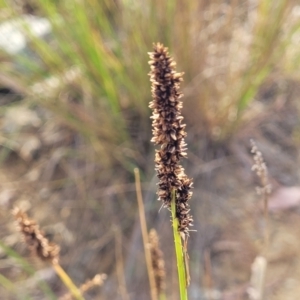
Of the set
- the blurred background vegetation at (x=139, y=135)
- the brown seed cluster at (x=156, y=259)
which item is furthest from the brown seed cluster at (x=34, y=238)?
the blurred background vegetation at (x=139, y=135)

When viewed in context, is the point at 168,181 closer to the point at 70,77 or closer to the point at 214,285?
the point at 214,285

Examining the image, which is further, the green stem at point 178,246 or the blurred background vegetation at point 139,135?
the blurred background vegetation at point 139,135

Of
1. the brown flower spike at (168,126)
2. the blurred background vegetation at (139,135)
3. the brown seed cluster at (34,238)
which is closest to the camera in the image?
the brown flower spike at (168,126)

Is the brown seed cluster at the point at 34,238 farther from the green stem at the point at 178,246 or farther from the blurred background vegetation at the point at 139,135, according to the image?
the blurred background vegetation at the point at 139,135

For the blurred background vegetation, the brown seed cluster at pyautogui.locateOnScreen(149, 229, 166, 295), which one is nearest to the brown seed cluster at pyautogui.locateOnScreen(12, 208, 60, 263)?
the brown seed cluster at pyautogui.locateOnScreen(149, 229, 166, 295)

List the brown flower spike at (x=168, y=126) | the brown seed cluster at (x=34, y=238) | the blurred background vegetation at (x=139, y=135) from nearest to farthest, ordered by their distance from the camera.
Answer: the brown flower spike at (x=168, y=126) < the brown seed cluster at (x=34, y=238) < the blurred background vegetation at (x=139, y=135)

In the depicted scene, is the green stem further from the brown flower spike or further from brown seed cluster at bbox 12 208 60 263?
brown seed cluster at bbox 12 208 60 263

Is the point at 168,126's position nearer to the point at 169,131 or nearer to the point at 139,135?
the point at 169,131
